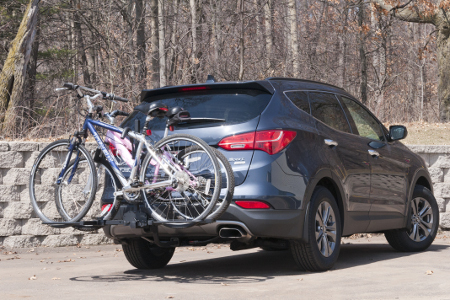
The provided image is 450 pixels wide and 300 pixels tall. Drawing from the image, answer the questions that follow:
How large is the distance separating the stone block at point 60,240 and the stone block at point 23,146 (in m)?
1.27

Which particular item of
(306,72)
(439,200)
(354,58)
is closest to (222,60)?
(306,72)

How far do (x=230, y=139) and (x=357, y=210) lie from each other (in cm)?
198

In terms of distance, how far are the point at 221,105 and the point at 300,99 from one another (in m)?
0.91

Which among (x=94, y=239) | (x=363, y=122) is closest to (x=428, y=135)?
(x=363, y=122)

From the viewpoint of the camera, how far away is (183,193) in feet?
18.6

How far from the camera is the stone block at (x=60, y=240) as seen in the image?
29.9 feet

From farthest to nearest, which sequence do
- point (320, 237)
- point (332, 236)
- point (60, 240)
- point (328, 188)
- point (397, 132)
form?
point (60, 240), point (397, 132), point (328, 188), point (332, 236), point (320, 237)

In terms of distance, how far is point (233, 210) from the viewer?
560 cm

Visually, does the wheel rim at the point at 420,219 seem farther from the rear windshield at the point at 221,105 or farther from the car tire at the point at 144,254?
the rear windshield at the point at 221,105

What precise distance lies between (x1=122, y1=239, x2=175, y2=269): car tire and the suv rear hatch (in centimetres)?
135

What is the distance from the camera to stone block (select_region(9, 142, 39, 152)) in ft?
29.2

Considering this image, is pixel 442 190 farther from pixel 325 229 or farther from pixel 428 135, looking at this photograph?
pixel 325 229

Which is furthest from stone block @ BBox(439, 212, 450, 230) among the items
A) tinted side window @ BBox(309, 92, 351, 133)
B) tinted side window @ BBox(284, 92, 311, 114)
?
tinted side window @ BBox(284, 92, 311, 114)

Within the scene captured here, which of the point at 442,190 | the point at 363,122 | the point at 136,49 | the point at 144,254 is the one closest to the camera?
the point at 144,254
